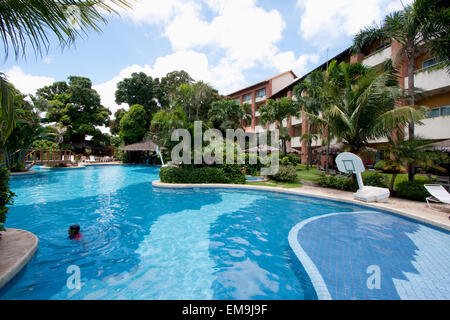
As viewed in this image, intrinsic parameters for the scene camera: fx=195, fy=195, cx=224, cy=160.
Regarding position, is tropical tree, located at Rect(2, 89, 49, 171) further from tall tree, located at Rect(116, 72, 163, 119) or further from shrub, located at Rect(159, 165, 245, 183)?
tall tree, located at Rect(116, 72, 163, 119)

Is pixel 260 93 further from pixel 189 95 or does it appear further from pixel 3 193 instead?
pixel 3 193

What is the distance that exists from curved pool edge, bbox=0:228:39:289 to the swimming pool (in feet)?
0.62

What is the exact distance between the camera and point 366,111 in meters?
10.6

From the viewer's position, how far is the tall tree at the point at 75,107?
103ft

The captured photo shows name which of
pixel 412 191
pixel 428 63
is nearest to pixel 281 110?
pixel 428 63

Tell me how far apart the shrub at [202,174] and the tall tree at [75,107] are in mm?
27846

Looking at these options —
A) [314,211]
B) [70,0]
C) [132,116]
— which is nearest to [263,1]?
[70,0]

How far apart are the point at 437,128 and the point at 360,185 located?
10.9 metres

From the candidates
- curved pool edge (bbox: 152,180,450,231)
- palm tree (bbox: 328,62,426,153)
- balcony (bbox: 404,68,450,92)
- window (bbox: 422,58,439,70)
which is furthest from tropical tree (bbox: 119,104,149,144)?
window (bbox: 422,58,439,70)

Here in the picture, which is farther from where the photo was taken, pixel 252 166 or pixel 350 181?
pixel 252 166

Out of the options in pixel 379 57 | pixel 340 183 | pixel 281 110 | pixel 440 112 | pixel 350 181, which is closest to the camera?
pixel 350 181

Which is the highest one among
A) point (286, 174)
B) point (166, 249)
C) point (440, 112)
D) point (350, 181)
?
point (440, 112)

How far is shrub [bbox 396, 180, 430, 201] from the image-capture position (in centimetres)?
877
